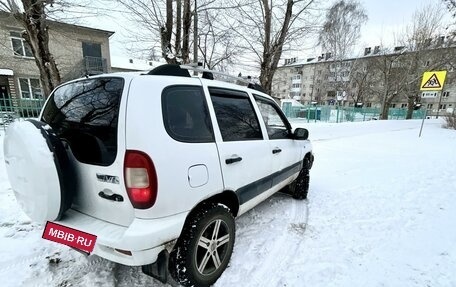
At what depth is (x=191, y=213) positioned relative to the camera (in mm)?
2037

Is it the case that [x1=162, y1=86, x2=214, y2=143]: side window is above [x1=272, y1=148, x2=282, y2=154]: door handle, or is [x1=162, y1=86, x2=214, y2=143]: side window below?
above

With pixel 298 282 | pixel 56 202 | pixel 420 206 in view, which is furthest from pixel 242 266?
pixel 420 206

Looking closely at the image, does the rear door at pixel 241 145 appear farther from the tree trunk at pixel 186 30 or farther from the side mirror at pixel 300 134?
the tree trunk at pixel 186 30

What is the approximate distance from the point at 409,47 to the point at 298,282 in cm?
3010

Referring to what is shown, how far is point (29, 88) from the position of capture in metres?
17.8

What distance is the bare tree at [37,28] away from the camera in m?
5.93

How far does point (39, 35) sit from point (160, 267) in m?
7.17

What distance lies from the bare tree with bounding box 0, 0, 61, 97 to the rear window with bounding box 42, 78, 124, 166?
18.3 ft

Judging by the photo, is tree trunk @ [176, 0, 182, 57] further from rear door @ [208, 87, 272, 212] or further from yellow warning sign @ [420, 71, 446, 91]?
yellow warning sign @ [420, 71, 446, 91]

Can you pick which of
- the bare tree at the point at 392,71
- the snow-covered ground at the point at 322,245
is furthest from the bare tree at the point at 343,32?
the snow-covered ground at the point at 322,245

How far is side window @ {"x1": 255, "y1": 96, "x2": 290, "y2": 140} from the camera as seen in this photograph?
3164 millimetres

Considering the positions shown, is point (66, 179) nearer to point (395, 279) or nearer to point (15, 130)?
point (15, 130)

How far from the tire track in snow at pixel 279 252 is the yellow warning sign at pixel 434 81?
37.6 feet

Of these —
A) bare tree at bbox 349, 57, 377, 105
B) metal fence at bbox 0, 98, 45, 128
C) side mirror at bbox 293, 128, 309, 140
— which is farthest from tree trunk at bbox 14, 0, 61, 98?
bare tree at bbox 349, 57, 377, 105
